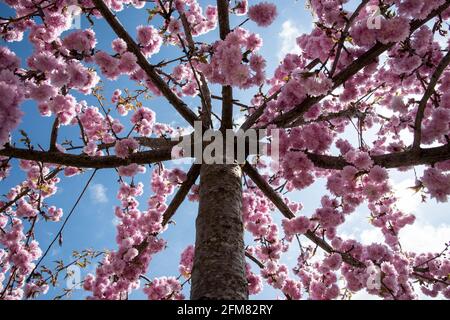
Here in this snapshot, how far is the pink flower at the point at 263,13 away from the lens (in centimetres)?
466

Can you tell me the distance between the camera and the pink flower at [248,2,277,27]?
466 cm

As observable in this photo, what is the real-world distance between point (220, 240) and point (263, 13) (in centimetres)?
331

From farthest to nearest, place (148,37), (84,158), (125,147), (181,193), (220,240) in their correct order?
(181,193), (148,37), (125,147), (84,158), (220,240)

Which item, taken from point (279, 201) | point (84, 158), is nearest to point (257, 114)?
point (279, 201)

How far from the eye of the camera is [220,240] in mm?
3160

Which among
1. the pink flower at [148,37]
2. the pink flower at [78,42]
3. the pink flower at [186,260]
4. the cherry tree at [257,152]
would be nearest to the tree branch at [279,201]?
the cherry tree at [257,152]

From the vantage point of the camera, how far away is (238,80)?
4.08 metres

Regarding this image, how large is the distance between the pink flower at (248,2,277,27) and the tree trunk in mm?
2200

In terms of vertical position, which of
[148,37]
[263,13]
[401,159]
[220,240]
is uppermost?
[148,37]

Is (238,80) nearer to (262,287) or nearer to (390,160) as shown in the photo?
(390,160)

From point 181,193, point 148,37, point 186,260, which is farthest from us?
point 186,260

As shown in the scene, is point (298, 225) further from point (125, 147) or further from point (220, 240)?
point (125, 147)

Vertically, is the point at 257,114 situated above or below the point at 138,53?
below

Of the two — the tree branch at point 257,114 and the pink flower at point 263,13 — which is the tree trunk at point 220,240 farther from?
the pink flower at point 263,13
